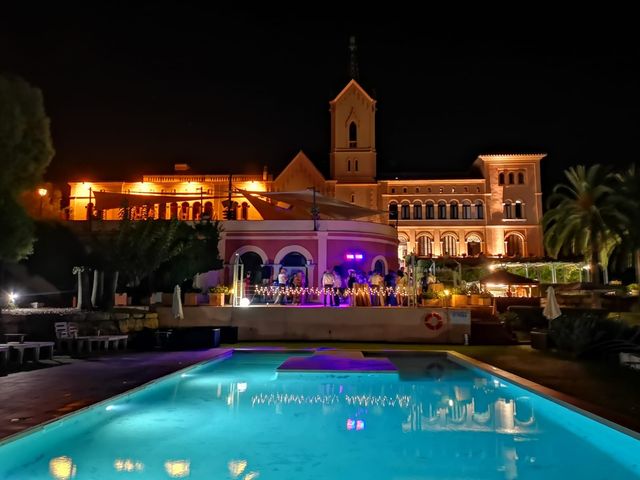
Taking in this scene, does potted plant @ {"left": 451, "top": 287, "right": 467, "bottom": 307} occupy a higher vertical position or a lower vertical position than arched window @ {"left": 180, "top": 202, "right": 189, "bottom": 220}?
lower

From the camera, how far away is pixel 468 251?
49.6m

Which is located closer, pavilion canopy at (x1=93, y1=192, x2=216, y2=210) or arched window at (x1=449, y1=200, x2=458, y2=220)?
pavilion canopy at (x1=93, y1=192, x2=216, y2=210)

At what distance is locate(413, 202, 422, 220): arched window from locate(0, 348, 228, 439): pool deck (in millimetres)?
38379

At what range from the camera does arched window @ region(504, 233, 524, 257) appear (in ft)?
162

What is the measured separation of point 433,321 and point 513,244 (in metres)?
35.5

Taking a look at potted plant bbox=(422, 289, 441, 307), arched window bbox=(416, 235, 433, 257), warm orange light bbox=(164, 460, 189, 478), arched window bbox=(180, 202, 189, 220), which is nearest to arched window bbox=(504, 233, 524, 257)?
arched window bbox=(416, 235, 433, 257)

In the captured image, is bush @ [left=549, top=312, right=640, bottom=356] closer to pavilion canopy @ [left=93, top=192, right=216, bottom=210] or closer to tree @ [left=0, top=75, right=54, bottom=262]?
pavilion canopy @ [left=93, top=192, right=216, bottom=210]

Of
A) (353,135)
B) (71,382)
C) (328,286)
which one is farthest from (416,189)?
(71,382)

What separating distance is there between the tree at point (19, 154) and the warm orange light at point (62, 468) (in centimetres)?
1875

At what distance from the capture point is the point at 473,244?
49688 mm

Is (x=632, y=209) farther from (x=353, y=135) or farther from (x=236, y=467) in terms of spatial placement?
(x=353, y=135)

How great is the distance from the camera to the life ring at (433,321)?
1744 cm

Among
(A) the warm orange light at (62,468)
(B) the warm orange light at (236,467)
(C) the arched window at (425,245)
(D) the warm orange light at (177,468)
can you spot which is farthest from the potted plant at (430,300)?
(C) the arched window at (425,245)

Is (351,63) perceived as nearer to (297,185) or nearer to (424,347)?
(297,185)
